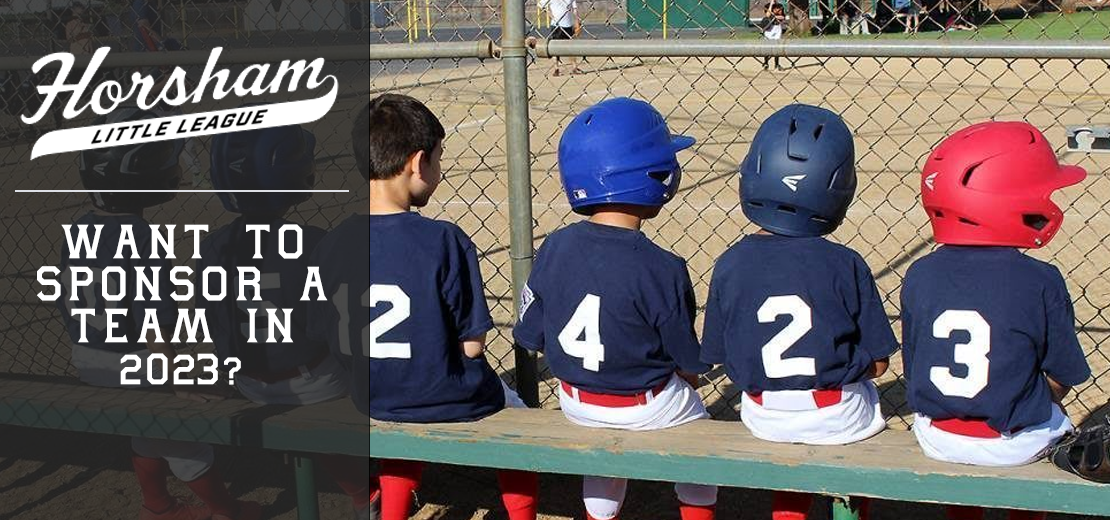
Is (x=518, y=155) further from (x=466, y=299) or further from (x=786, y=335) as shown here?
(x=786, y=335)

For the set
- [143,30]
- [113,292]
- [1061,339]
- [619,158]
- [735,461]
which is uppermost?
[143,30]

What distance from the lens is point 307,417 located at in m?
4.05

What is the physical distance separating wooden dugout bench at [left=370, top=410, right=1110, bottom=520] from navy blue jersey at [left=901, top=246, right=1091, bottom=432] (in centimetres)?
17

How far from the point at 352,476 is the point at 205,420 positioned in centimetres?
54

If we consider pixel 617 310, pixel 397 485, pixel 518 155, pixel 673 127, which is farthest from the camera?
pixel 673 127

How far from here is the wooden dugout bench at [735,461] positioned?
3258mm

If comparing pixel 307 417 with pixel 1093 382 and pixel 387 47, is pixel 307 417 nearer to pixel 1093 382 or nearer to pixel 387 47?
pixel 387 47

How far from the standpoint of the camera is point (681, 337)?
3.66 meters

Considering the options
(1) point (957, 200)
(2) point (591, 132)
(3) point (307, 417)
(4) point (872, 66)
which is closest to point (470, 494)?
(3) point (307, 417)

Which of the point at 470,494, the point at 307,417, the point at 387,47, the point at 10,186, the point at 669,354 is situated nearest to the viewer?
the point at 669,354

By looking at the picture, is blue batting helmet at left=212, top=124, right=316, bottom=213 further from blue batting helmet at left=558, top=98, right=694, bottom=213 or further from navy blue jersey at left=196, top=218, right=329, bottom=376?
blue batting helmet at left=558, top=98, right=694, bottom=213

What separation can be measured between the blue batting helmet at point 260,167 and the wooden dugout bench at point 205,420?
708mm

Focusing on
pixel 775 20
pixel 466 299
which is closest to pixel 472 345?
pixel 466 299

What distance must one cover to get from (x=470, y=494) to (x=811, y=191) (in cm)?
204
